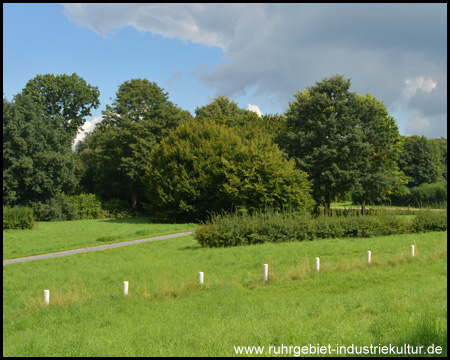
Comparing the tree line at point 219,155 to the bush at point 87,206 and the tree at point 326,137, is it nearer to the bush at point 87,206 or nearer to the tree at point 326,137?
→ the tree at point 326,137

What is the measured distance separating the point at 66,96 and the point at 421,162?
71282mm

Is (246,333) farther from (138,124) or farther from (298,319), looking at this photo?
(138,124)

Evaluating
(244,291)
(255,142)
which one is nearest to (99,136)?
(255,142)

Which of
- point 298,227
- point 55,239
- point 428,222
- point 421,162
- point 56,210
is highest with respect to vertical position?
point 421,162

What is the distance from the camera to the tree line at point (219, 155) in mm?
42375

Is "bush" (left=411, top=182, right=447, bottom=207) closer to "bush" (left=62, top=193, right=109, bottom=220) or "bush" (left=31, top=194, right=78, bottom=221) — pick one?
"bush" (left=62, top=193, right=109, bottom=220)

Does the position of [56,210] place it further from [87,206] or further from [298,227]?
[298,227]

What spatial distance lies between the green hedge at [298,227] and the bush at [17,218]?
2283 centimetres

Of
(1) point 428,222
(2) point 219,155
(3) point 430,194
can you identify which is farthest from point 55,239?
(3) point 430,194

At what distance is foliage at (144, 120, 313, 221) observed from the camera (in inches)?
1612

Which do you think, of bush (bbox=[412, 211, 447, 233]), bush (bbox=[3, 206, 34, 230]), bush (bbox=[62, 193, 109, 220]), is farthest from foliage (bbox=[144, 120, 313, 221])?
bush (bbox=[3, 206, 34, 230])

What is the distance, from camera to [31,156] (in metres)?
48.5

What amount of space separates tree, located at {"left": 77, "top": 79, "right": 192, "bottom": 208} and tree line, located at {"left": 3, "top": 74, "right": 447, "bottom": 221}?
17cm

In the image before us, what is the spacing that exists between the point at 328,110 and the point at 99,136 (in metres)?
33.0
